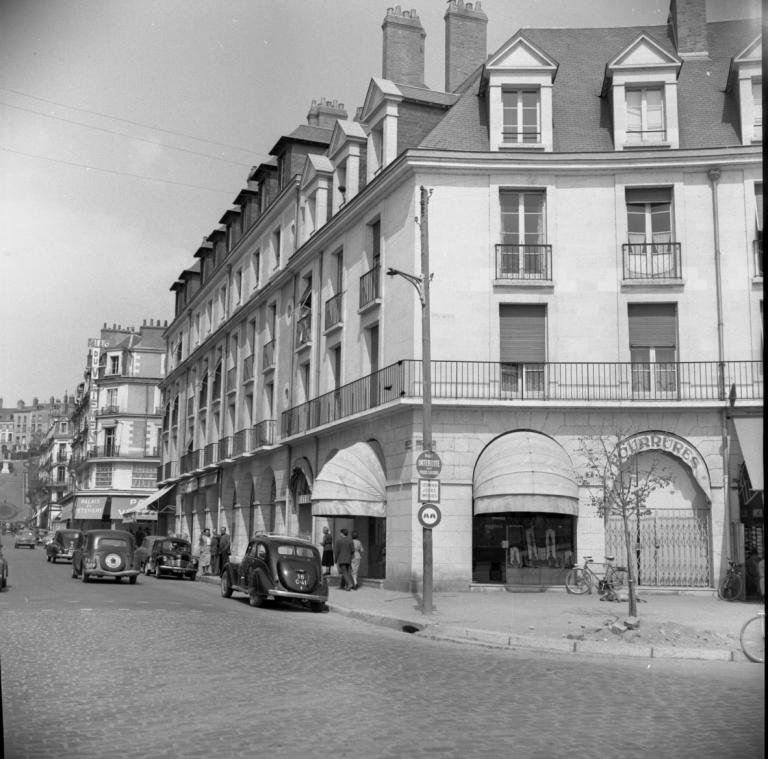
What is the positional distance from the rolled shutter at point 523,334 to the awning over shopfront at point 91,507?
166 feet

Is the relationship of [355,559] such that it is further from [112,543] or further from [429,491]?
[112,543]

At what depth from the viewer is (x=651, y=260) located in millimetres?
23359

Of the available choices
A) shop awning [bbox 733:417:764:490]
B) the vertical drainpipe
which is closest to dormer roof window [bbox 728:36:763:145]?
the vertical drainpipe

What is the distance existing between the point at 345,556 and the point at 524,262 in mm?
8736

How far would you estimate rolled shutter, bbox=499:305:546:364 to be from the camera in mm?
23516

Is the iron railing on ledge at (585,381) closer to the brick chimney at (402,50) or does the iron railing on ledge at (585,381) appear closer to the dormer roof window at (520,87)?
the dormer roof window at (520,87)

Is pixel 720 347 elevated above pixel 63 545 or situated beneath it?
elevated above

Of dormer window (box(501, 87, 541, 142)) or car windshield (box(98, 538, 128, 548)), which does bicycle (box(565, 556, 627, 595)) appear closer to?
dormer window (box(501, 87, 541, 142))

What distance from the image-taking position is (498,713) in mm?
7828

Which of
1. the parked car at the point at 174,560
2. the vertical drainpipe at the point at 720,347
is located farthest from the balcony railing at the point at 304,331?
the vertical drainpipe at the point at 720,347

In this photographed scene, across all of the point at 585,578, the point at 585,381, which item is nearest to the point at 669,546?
the point at 585,578

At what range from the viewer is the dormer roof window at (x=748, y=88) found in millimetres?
23500

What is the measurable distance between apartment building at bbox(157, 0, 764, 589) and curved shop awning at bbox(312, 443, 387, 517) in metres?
0.06

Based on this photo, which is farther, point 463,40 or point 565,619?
point 463,40
